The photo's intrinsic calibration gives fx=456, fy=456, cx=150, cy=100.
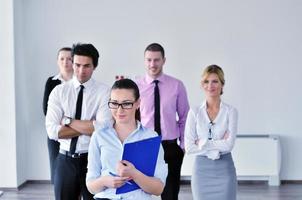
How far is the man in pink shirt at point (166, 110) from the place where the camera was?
13.2 feet

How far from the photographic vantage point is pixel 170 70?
6.18 meters

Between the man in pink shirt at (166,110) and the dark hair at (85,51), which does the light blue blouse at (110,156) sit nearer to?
the dark hair at (85,51)

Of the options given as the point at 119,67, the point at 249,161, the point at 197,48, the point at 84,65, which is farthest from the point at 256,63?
the point at 84,65

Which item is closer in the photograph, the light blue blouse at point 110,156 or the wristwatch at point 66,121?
the light blue blouse at point 110,156

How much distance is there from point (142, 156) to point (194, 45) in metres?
4.17

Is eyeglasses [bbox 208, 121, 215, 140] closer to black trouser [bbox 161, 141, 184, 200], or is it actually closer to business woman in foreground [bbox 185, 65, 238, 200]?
business woman in foreground [bbox 185, 65, 238, 200]

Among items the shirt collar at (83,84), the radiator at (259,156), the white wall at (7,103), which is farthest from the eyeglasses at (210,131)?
the white wall at (7,103)

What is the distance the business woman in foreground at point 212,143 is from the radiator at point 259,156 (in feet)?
7.99

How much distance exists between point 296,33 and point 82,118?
391 centimetres

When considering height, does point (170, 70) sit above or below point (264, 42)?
below

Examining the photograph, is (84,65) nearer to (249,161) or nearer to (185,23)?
(185,23)

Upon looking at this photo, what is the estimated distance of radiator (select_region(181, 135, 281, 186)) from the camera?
238 inches

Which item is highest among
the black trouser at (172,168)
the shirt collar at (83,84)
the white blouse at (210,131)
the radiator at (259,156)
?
the shirt collar at (83,84)

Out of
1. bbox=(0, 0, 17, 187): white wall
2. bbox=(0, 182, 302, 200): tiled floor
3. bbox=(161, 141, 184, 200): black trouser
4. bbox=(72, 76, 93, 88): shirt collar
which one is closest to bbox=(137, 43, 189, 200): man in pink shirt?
bbox=(161, 141, 184, 200): black trouser
